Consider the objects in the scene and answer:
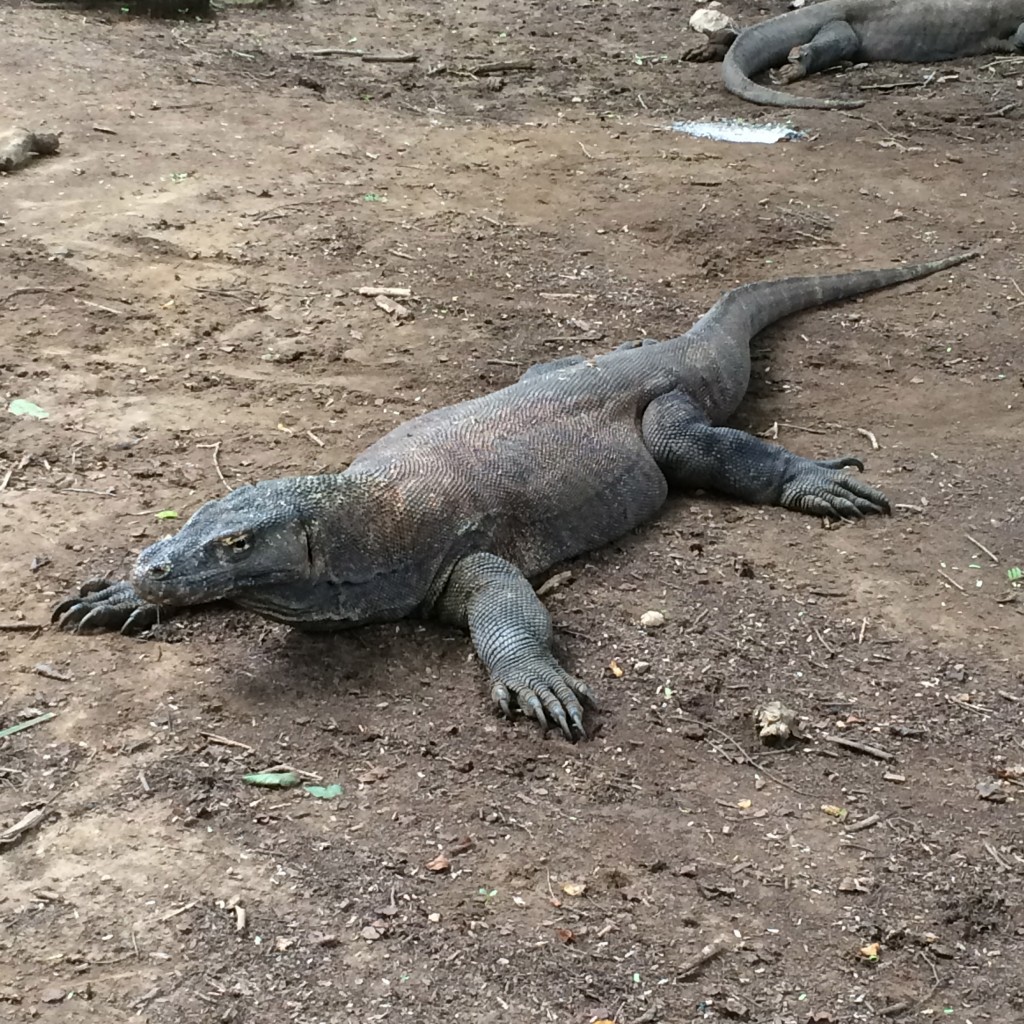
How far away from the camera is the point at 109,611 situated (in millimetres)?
3938

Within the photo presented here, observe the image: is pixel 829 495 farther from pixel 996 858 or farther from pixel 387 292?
pixel 387 292

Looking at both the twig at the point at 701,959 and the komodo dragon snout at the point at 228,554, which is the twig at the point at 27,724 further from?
the twig at the point at 701,959

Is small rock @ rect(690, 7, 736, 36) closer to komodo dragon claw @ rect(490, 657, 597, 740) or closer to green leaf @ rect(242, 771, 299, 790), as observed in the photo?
komodo dragon claw @ rect(490, 657, 597, 740)

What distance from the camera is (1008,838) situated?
3.20 m

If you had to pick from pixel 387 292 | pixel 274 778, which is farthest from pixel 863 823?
pixel 387 292

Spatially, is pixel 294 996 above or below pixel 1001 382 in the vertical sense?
above

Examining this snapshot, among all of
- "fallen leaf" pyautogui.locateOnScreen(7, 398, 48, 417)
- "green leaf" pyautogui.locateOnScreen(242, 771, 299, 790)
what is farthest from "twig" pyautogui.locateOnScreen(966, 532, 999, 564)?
"green leaf" pyautogui.locateOnScreen(242, 771, 299, 790)

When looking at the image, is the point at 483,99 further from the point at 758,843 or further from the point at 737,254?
the point at 758,843

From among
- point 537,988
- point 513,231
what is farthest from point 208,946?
point 513,231

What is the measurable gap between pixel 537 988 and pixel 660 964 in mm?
302

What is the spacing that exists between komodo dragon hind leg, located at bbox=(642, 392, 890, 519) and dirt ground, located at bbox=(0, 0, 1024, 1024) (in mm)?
128

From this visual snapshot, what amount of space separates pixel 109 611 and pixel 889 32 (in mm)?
11366

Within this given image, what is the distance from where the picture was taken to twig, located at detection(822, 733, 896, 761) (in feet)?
11.6

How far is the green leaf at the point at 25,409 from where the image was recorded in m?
5.26
